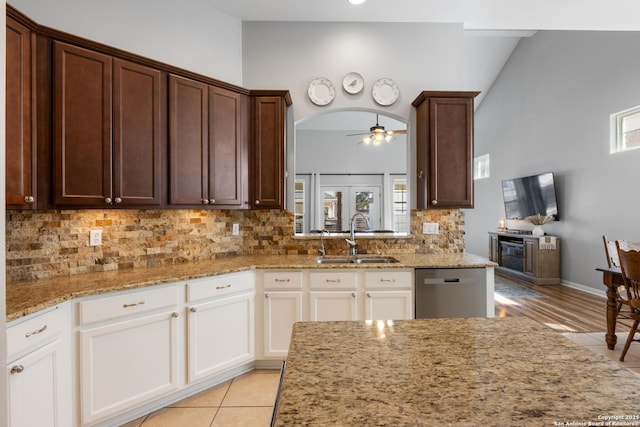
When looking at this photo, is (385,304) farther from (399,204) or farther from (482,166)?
(482,166)

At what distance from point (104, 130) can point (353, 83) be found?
2284 mm

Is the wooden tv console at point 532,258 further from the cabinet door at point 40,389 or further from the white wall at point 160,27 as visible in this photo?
the cabinet door at point 40,389

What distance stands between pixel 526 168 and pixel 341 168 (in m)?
4.22

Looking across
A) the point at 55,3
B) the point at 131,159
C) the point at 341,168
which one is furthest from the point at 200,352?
the point at 341,168

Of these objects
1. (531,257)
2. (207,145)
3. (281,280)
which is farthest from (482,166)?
(207,145)

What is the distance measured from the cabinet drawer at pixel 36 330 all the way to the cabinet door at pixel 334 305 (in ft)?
5.39

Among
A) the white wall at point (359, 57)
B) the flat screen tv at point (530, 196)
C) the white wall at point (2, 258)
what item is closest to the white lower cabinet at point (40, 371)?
the white wall at point (2, 258)

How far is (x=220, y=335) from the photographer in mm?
2547

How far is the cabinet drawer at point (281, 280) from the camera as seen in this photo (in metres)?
2.79

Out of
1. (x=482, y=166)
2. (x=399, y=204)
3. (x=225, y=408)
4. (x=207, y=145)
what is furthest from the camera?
(x=482, y=166)

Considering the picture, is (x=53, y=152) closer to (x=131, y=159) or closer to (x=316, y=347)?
(x=131, y=159)

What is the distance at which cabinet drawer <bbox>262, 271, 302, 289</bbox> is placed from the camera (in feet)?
9.14

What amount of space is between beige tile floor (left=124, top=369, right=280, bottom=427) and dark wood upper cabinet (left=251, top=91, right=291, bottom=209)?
1.48 meters

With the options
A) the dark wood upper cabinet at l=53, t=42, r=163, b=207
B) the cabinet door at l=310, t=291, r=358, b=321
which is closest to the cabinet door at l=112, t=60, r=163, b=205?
the dark wood upper cabinet at l=53, t=42, r=163, b=207
